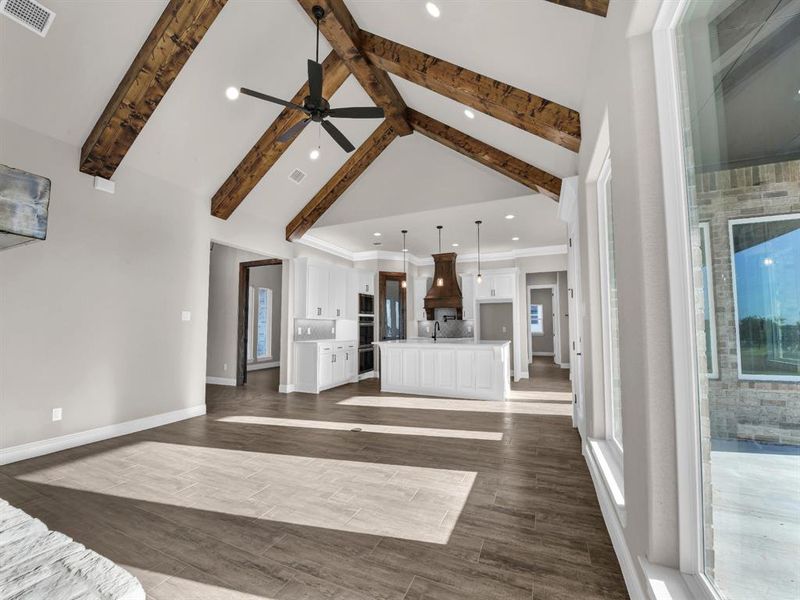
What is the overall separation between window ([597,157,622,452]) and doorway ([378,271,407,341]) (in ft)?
19.8

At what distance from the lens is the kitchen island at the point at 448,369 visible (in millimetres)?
5859

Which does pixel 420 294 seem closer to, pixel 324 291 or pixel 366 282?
pixel 366 282

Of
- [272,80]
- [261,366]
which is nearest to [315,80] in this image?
[272,80]

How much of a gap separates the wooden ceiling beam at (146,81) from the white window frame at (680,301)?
3.60 metres

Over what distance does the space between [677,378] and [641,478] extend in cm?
46

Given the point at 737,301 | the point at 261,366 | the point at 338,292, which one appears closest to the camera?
the point at 737,301

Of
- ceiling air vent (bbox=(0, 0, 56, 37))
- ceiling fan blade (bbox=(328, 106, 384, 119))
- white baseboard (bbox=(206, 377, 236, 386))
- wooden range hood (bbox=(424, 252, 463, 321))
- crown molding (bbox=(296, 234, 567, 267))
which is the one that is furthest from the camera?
crown molding (bbox=(296, 234, 567, 267))

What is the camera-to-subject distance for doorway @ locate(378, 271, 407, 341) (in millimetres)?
8609

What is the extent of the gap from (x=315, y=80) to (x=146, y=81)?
63.4 inches

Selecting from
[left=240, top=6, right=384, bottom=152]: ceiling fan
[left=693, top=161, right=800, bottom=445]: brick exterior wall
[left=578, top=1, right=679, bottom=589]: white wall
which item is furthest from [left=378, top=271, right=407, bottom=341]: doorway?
[left=693, top=161, right=800, bottom=445]: brick exterior wall

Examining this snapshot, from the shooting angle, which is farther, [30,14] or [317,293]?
[317,293]

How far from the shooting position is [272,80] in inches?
170

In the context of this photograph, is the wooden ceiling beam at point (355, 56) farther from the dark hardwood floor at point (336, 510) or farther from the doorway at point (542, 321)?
the doorway at point (542, 321)

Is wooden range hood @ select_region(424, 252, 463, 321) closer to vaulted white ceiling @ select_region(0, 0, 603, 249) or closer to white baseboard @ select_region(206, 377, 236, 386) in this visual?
vaulted white ceiling @ select_region(0, 0, 603, 249)
